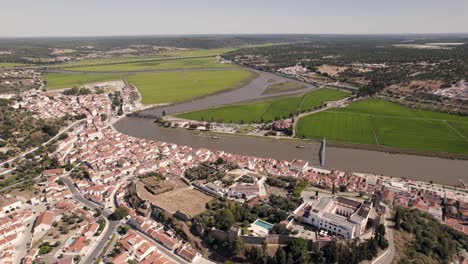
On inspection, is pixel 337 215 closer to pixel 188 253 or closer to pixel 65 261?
pixel 188 253

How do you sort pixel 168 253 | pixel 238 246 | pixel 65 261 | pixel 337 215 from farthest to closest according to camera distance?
1. pixel 337 215
2. pixel 168 253
3. pixel 238 246
4. pixel 65 261

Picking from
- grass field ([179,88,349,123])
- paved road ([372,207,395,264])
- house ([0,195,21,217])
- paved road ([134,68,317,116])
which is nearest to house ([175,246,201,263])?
paved road ([372,207,395,264])

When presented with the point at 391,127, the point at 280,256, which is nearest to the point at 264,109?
the point at 391,127

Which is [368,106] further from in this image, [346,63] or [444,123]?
[346,63]

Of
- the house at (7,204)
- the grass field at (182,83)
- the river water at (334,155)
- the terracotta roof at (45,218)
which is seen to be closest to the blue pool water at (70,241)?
the terracotta roof at (45,218)

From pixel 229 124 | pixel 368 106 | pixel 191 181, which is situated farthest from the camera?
pixel 368 106

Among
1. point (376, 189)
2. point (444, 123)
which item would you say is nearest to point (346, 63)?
point (444, 123)
